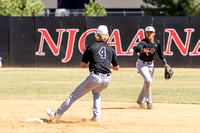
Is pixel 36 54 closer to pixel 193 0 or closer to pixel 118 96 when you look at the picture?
pixel 118 96

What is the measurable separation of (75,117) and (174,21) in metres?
16.3

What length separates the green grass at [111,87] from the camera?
1401 cm

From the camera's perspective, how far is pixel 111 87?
16.7 meters

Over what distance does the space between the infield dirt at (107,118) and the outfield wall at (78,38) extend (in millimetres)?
12613

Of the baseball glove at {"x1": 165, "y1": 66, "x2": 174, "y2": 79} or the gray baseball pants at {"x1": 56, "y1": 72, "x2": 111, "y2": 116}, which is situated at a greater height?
the gray baseball pants at {"x1": 56, "y1": 72, "x2": 111, "y2": 116}

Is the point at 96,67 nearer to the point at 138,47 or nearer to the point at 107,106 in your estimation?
the point at 138,47

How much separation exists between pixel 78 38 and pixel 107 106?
13634 millimetres

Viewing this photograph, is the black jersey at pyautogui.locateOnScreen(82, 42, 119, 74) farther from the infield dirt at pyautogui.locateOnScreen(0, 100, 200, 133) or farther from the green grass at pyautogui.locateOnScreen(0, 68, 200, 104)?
the green grass at pyautogui.locateOnScreen(0, 68, 200, 104)

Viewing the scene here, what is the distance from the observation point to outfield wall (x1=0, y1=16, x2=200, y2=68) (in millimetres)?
25188

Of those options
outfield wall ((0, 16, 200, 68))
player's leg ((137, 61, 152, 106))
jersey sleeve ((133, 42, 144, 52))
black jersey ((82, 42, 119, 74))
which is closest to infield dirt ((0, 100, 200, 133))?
player's leg ((137, 61, 152, 106))

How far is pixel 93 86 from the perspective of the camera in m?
8.73

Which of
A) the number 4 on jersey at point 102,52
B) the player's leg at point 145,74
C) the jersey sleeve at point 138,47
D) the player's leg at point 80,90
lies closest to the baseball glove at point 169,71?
the player's leg at point 145,74

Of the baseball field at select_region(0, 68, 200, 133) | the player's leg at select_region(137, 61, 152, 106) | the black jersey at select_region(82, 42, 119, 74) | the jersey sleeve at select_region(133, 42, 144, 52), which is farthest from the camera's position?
the player's leg at select_region(137, 61, 152, 106)

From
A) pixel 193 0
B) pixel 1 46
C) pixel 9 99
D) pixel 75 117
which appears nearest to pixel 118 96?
pixel 9 99
